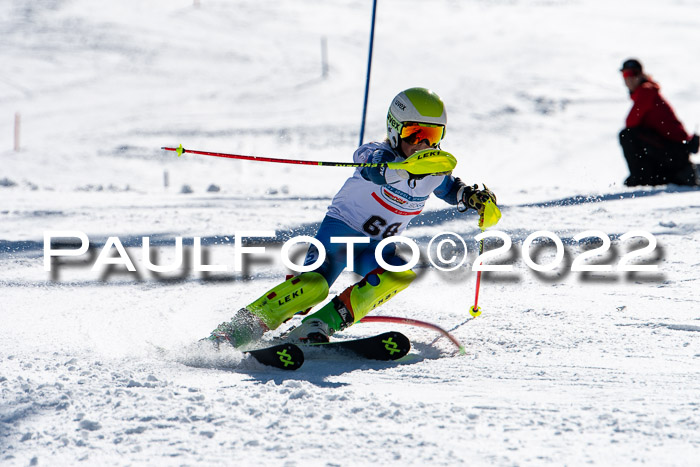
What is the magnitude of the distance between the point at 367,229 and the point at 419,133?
1.85ft

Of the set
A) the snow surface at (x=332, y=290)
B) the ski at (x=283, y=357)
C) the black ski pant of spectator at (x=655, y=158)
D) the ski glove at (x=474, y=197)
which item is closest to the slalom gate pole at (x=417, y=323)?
the snow surface at (x=332, y=290)

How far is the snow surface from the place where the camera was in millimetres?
2398

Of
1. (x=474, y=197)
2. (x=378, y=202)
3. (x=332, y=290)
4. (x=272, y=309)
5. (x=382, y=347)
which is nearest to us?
(x=382, y=347)

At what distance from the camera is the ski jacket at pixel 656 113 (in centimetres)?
861

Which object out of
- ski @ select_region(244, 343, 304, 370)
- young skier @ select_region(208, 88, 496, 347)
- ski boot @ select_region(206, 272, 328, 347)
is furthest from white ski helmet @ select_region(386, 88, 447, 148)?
ski @ select_region(244, 343, 304, 370)

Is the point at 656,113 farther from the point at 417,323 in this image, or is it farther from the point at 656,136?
the point at 417,323

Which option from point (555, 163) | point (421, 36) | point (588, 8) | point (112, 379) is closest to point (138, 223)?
point (112, 379)

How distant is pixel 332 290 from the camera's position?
5.00 metres

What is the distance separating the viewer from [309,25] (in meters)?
24.9

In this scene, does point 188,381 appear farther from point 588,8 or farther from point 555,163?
point 588,8

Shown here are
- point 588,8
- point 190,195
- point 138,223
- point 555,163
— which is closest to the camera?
point 138,223

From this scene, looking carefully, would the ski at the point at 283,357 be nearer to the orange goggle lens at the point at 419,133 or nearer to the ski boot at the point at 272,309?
the ski boot at the point at 272,309

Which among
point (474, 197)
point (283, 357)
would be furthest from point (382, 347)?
point (474, 197)

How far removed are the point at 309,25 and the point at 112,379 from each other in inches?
913
